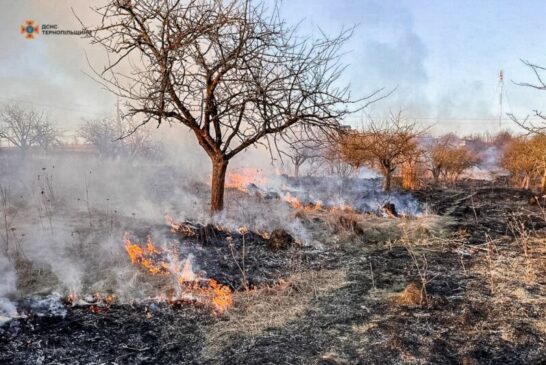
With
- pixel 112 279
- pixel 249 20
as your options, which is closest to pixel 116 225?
pixel 112 279

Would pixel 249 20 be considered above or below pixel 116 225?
above

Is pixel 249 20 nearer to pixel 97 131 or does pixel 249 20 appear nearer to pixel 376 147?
pixel 376 147

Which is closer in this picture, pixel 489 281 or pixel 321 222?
pixel 489 281

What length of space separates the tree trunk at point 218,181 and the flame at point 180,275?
2.15 metres

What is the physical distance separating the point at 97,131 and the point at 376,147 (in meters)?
38.8

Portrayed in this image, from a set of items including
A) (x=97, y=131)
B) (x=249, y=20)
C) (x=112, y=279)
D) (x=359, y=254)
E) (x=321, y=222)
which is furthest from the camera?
(x=97, y=131)

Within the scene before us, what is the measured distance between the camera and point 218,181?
28.6 feet

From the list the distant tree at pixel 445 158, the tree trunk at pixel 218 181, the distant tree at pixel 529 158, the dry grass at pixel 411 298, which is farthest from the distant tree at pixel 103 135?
the dry grass at pixel 411 298

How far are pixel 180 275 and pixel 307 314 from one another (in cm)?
222

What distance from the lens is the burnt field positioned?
3.79 m

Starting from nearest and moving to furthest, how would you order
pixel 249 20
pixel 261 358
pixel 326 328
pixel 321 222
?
1. pixel 261 358
2. pixel 326 328
3. pixel 249 20
4. pixel 321 222

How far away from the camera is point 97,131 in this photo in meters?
45.8

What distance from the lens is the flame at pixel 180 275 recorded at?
5.20 metres

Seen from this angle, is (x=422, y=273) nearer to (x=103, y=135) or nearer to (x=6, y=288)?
(x=6, y=288)
